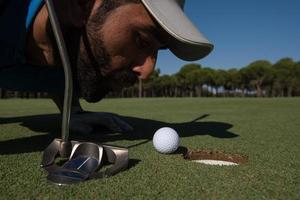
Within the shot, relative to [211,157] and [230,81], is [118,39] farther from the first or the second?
[230,81]

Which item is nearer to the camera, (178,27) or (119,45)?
(178,27)

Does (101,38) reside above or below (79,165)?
above

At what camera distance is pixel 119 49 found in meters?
2.46

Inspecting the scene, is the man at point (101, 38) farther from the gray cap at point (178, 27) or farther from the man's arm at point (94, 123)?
the man's arm at point (94, 123)

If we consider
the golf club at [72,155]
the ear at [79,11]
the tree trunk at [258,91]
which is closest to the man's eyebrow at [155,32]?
the ear at [79,11]

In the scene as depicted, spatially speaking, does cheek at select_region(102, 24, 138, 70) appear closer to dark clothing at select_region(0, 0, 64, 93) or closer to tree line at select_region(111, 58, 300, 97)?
dark clothing at select_region(0, 0, 64, 93)

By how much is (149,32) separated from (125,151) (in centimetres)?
82

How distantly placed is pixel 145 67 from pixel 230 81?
7943 cm

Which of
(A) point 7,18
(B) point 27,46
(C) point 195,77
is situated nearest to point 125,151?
(B) point 27,46

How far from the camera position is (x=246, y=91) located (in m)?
78.9

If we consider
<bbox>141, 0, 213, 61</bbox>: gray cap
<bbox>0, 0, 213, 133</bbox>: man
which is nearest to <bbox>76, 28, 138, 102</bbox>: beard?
<bbox>0, 0, 213, 133</bbox>: man

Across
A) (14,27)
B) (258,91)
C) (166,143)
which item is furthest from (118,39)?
(258,91)

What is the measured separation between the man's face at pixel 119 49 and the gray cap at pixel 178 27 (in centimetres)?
14

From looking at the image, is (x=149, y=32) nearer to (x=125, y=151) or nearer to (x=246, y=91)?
(x=125, y=151)
